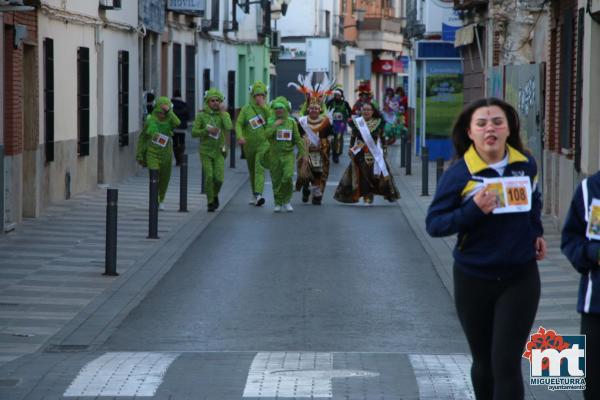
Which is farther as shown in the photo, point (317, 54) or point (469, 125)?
point (317, 54)

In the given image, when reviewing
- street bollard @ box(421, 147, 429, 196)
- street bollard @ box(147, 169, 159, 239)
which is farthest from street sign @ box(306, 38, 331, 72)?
street bollard @ box(147, 169, 159, 239)

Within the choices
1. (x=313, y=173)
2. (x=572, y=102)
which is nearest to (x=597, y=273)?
(x=572, y=102)

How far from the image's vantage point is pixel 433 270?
49.8 feet

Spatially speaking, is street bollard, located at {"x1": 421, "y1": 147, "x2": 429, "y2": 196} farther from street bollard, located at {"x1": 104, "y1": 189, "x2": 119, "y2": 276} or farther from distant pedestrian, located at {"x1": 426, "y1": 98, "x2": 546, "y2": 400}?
distant pedestrian, located at {"x1": 426, "y1": 98, "x2": 546, "y2": 400}

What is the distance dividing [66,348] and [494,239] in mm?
4444

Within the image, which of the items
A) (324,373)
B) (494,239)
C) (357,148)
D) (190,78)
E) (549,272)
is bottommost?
(549,272)

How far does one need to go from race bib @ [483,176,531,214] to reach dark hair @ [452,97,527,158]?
30 cm

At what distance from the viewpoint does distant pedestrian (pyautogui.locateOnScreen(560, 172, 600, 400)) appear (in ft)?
20.7

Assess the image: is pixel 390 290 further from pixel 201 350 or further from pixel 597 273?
pixel 597 273

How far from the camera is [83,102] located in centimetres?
2586

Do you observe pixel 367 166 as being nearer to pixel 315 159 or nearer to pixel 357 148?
pixel 357 148

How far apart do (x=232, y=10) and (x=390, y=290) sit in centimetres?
3340

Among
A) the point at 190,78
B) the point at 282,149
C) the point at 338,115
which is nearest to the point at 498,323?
the point at 282,149

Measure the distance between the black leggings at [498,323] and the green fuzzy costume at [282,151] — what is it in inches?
595
